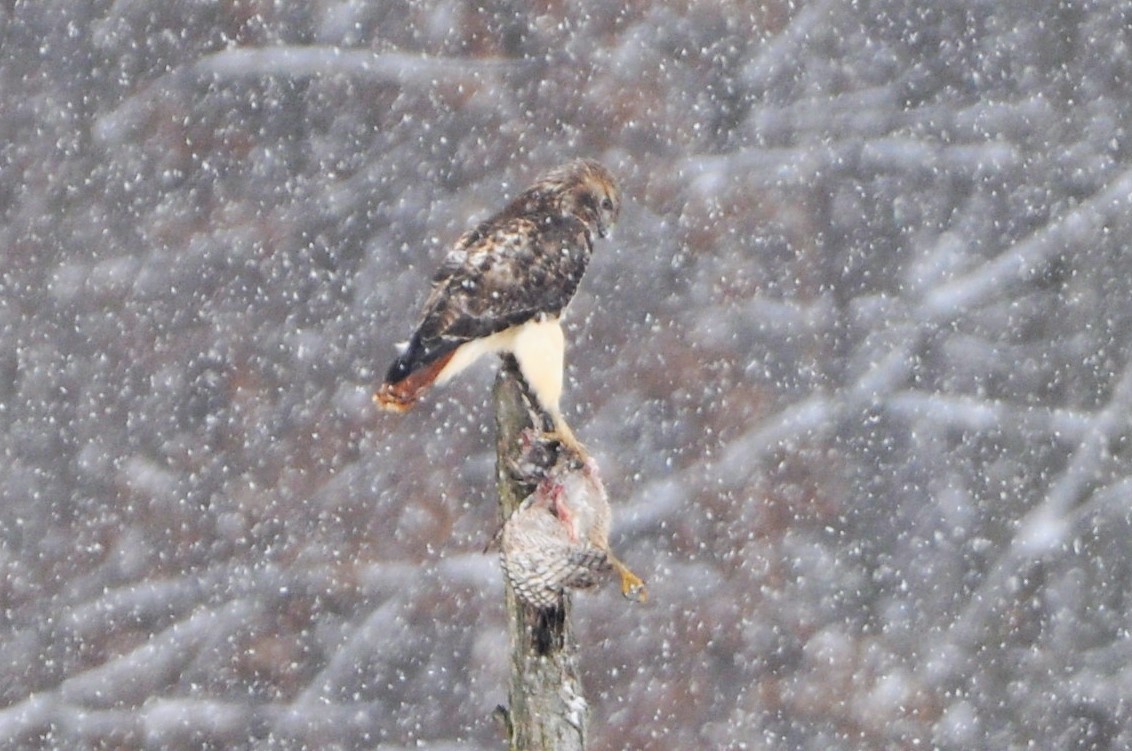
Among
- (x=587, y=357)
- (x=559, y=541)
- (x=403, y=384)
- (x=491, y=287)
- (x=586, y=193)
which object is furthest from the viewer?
(x=587, y=357)

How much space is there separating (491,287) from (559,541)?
72cm

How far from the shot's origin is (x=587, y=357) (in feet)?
19.4

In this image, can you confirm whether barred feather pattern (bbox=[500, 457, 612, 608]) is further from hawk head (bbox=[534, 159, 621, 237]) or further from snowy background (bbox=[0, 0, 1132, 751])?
snowy background (bbox=[0, 0, 1132, 751])

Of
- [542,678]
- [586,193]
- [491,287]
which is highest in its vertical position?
[586,193]

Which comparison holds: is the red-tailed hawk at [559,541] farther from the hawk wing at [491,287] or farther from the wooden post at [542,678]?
the hawk wing at [491,287]

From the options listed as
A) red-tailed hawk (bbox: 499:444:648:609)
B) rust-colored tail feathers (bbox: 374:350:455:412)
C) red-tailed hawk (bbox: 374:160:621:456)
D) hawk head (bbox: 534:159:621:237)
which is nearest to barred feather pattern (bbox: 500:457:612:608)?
red-tailed hawk (bbox: 499:444:648:609)

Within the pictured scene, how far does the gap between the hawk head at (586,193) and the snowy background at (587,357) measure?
265 centimetres

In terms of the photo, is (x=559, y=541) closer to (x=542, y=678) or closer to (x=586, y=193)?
(x=542, y=678)

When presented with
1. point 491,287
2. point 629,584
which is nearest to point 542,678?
point 629,584

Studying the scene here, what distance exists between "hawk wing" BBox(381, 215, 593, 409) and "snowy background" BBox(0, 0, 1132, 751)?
117 inches

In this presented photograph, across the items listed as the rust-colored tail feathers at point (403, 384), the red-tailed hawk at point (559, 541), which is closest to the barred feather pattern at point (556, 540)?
the red-tailed hawk at point (559, 541)

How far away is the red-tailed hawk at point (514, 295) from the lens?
249cm

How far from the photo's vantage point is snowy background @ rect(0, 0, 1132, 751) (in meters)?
5.93

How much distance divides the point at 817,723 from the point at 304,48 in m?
3.08
